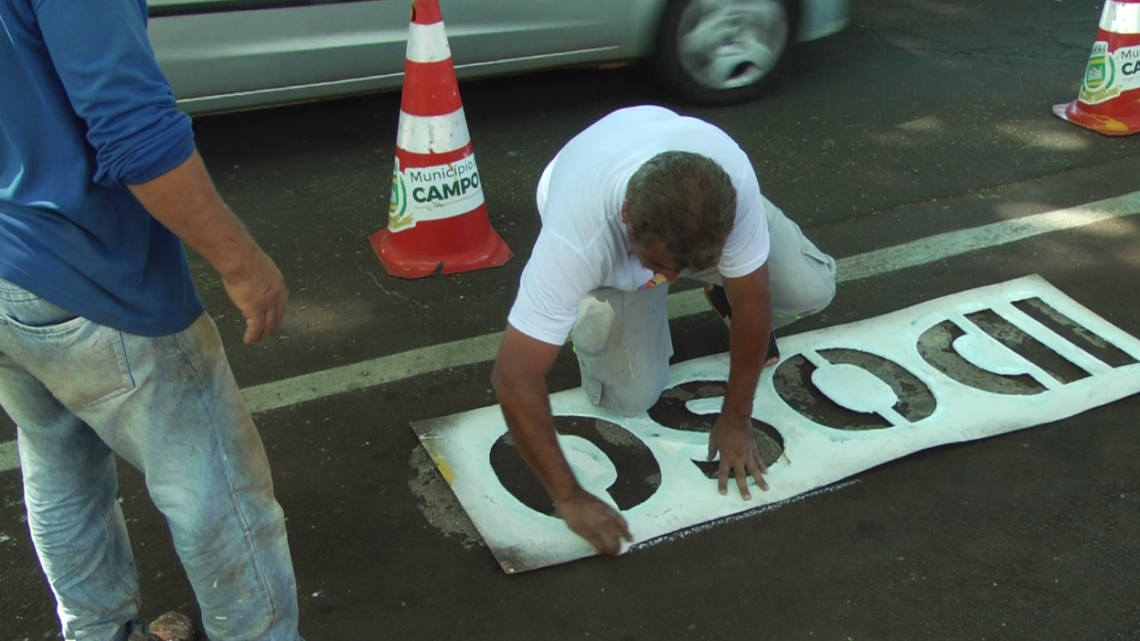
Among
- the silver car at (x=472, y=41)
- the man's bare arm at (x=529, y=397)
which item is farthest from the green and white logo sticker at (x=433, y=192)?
the man's bare arm at (x=529, y=397)

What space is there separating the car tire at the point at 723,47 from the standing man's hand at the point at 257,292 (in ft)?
11.7

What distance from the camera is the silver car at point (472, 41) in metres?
4.21

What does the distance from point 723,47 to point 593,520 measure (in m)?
3.27

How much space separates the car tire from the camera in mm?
5102

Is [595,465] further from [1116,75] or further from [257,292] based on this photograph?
[1116,75]

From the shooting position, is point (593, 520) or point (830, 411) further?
point (830, 411)

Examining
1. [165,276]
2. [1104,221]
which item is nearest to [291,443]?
[165,276]

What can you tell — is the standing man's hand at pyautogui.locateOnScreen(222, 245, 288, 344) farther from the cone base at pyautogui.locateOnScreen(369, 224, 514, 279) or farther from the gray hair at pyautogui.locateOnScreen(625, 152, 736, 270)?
the cone base at pyautogui.locateOnScreen(369, 224, 514, 279)

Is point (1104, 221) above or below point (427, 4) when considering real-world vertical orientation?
below

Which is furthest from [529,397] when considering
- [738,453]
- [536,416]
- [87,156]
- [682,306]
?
[682,306]

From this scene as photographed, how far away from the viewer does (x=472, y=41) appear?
4648mm

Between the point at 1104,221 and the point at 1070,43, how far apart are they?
8.16 ft

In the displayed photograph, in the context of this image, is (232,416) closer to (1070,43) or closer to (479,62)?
(479,62)

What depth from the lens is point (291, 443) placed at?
3.06 m
